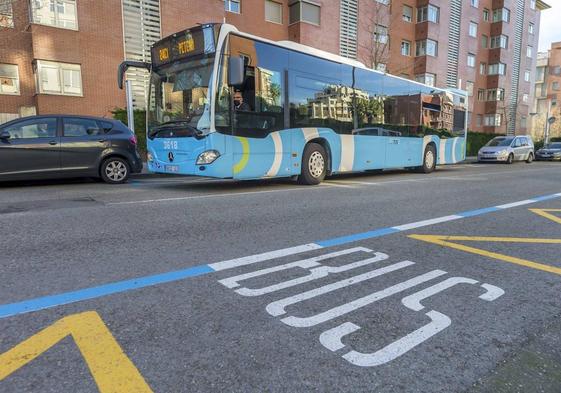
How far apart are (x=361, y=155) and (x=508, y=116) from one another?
123 feet

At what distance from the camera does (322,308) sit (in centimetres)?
279

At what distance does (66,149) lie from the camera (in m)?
9.31

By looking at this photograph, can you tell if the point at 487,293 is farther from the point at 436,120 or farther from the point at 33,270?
the point at 436,120

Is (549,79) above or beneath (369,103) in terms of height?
above

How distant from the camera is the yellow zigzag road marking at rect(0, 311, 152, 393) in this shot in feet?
6.31

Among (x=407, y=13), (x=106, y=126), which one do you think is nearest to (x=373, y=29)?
(x=407, y=13)

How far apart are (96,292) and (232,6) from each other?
22347 mm

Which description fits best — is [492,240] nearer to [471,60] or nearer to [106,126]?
[106,126]

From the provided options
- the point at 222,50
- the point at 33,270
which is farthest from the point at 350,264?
the point at 222,50

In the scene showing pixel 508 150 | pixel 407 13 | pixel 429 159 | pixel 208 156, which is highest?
pixel 407 13

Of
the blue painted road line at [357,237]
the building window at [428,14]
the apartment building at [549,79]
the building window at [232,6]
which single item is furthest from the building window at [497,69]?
the blue painted road line at [357,237]

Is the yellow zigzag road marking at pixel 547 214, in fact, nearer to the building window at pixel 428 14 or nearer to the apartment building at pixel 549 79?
the building window at pixel 428 14

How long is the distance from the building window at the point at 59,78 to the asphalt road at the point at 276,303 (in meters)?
14.1

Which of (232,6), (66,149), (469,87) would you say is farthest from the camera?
(469,87)
